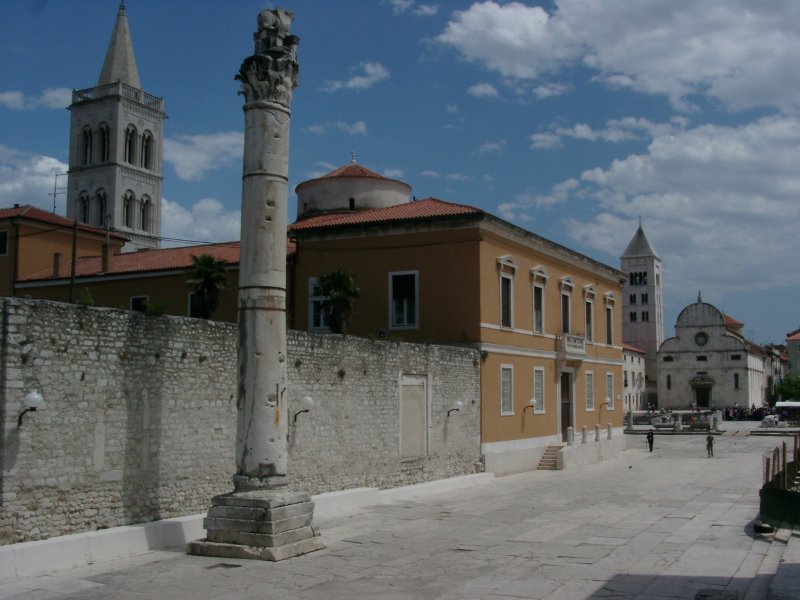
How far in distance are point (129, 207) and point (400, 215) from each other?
61.5m

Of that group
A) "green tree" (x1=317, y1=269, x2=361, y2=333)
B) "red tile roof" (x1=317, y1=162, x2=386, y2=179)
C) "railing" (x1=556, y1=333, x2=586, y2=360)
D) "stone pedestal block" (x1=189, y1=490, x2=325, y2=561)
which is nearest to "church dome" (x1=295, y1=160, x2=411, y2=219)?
"red tile roof" (x1=317, y1=162, x2=386, y2=179)

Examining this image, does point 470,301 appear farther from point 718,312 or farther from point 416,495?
point 718,312

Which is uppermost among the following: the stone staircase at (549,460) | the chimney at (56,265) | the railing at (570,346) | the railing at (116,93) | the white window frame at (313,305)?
the railing at (116,93)

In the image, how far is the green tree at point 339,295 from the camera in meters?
24.5

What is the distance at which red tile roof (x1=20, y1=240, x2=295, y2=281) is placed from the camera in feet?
101

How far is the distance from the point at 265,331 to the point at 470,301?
41.8ft

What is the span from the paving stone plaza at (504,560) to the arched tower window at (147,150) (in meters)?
70.8

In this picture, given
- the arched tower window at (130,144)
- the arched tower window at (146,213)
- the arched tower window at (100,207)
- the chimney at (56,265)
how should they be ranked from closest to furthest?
the chimney at (56,265), the arched tower window at (100,207), the arched tower window at (130,144), the arched tower window at (146,213)

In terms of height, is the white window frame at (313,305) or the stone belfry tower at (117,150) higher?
Result: the stone belfry tower at (117,150)

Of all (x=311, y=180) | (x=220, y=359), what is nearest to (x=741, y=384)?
(x=311, y=180)

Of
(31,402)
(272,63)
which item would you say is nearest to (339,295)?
(272,63)

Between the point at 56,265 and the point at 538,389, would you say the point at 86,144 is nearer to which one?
the point at 56,265

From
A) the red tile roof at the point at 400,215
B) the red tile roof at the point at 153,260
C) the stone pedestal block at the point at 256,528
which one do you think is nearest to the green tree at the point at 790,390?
the red tile roof at the point at 400,215

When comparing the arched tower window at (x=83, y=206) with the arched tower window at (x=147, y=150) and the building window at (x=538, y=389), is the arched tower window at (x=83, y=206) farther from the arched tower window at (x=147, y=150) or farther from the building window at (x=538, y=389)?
the building window at (x=538, y=389)
